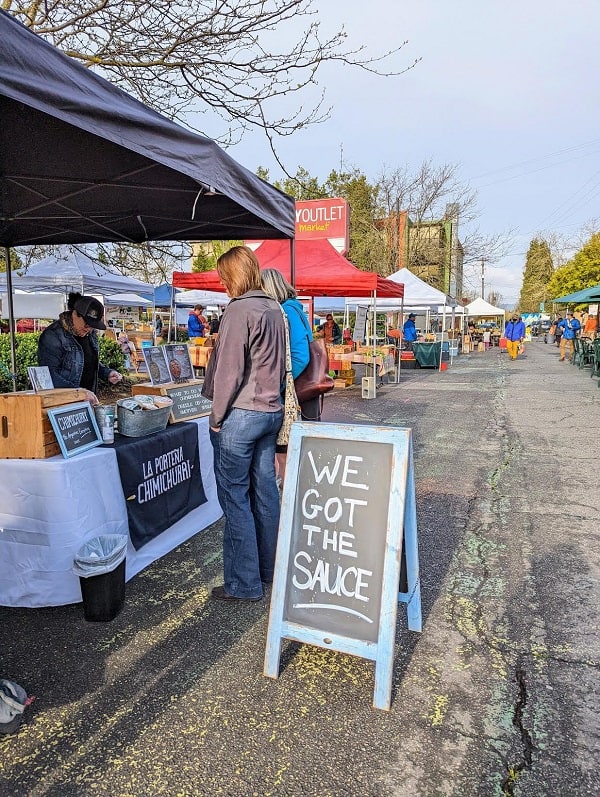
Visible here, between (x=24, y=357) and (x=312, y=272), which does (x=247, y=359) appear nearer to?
(x=312, y=272)

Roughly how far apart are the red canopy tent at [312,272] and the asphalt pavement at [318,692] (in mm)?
6693

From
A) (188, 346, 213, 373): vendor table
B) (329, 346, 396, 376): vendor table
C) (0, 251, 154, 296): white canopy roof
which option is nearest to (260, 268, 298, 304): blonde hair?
(0, 251, 154, 296): white canopy roof

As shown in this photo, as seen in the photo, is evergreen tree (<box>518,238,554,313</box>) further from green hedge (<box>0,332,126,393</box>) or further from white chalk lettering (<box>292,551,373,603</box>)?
→ white chalk lettering (<box>292,551,373,603</box>)

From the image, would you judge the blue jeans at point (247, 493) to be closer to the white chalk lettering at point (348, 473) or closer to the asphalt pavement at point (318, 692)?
the asphalt pavement at point (318, 692)

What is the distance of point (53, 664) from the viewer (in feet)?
8.59

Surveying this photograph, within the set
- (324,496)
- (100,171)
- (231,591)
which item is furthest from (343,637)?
(100,171)

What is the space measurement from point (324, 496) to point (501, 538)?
2337 millimetres

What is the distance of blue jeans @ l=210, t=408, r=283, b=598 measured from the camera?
307cm

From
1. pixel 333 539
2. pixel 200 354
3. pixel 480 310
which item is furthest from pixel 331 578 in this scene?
pixel 480 310

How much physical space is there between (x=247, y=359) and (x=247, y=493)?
798mm

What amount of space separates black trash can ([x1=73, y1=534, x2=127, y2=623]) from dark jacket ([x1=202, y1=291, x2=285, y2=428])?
910 mm

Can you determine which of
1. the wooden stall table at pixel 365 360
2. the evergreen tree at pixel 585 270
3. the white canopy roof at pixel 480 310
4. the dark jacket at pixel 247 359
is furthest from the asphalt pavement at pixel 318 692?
the white canopy roof at pixel 480 310

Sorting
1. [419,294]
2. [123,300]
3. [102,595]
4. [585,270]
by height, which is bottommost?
[102,595]

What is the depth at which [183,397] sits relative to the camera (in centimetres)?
427
